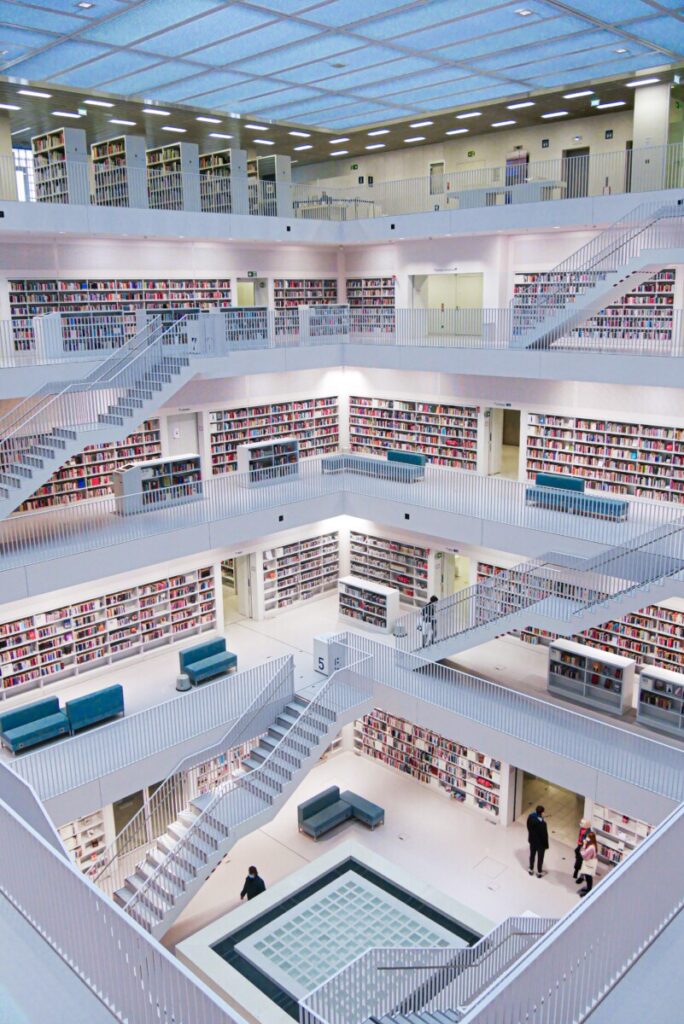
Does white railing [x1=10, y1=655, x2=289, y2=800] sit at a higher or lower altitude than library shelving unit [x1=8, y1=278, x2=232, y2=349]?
lower

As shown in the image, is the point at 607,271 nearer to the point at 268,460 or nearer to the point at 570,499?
the point at 570,499

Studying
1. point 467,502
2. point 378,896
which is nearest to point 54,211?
point 467,502

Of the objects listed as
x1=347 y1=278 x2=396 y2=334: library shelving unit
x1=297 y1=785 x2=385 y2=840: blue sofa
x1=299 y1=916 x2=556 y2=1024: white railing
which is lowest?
x1=297 y1=785 x2=385 y2=840: blue sofa

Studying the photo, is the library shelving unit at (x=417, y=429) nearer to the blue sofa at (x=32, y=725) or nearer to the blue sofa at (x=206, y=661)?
the blue sofa at (x=206, y=661)

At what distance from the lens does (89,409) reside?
46.6 feet

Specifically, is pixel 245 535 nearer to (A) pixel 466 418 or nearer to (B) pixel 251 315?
(B) pixel 251 315

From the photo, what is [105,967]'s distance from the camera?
394 centimetres

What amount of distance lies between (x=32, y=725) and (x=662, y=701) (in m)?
8.97

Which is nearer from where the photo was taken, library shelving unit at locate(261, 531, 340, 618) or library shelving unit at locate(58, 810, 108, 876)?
library shelving unit at locate(58, 810, 108, 876)

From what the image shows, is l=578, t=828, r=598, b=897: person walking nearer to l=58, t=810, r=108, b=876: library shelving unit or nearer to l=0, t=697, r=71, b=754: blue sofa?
l=58, t=810, r=108, b=876: library shelving unit

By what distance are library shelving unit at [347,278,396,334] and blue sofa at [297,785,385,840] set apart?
931cm

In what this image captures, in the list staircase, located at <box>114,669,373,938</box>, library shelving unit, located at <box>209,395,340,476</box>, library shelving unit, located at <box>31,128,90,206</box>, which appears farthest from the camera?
library shelving unit, located at <box>209,395,340,476</box>

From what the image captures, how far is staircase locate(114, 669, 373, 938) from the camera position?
11062mm

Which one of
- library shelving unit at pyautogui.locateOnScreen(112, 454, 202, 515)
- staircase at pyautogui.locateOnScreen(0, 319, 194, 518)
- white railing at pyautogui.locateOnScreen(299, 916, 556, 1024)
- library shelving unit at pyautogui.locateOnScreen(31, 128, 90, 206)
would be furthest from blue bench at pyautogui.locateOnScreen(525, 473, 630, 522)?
library shelving unit at pyautogui.locateOnScreen(31, 128, 90, 206)
